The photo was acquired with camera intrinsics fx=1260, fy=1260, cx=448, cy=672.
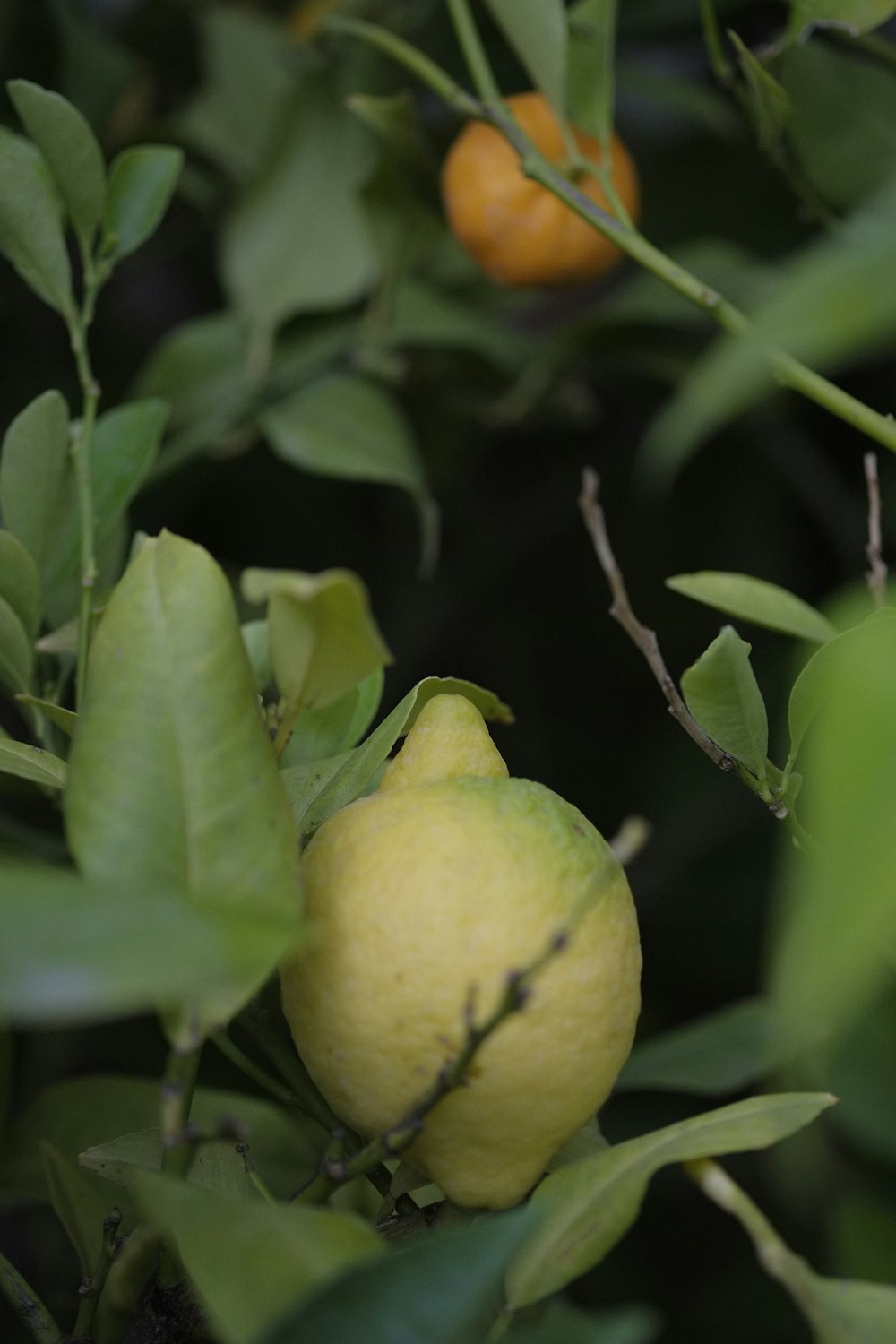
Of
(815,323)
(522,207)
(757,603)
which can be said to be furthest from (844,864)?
(522,207)

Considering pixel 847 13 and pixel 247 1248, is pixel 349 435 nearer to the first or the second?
pixel 847 13

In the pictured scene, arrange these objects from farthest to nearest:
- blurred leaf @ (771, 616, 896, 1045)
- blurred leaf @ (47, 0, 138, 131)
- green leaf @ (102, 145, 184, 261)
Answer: blurred leaf @ (47, 0, 138, 131)
green leaf @ (102, 145, 184, 261)
blurred leaf @ (771, 616, 896, 1045)

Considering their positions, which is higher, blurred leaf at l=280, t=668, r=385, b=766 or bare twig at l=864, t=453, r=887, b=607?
bare twig at l=864, t=453, r=887, b=607

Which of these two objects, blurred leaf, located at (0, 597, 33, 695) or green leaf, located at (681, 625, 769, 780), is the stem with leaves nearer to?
green leaf, located at (681, 625, 769, 780)

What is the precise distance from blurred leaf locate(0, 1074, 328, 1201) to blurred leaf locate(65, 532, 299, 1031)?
19 centimetres

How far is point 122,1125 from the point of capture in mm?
427

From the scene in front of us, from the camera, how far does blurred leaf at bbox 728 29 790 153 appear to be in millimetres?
419

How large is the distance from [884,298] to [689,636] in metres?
0.69

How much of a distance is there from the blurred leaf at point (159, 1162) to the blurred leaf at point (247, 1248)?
7 centimetres

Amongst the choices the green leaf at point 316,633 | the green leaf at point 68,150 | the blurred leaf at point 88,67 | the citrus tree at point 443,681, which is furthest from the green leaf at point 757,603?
the blurred leaf at point 88,67

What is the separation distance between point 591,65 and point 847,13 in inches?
3.4

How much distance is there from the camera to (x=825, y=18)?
0.41 metres

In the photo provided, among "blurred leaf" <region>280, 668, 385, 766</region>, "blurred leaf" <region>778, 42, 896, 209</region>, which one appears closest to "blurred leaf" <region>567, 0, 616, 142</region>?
"blurred leaf" <region>778, 42, 896, 209</region>

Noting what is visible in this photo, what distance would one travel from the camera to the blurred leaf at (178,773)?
248 millimetres
